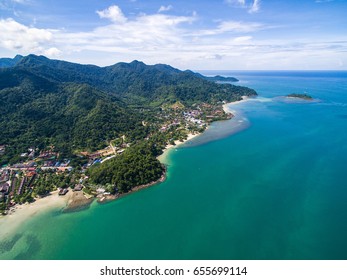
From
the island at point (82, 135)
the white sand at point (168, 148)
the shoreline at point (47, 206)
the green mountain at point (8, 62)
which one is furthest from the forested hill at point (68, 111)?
the green mountain at point (8, 62)

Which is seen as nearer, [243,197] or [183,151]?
[243,197]

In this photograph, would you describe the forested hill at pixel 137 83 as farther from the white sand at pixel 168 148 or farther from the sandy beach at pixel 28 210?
the sandy beach at pixel 28 210

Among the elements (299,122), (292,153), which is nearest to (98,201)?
(292,153)

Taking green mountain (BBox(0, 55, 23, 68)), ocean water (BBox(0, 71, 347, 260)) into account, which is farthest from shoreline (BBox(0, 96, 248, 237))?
green mountain (BBox(0, 55, 23, 68))

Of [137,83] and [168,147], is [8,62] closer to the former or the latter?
[137,83]

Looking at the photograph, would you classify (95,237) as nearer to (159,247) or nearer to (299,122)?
(159,247)

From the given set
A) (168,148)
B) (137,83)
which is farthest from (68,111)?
(137,83)

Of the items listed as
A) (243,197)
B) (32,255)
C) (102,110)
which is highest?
(102,110)
